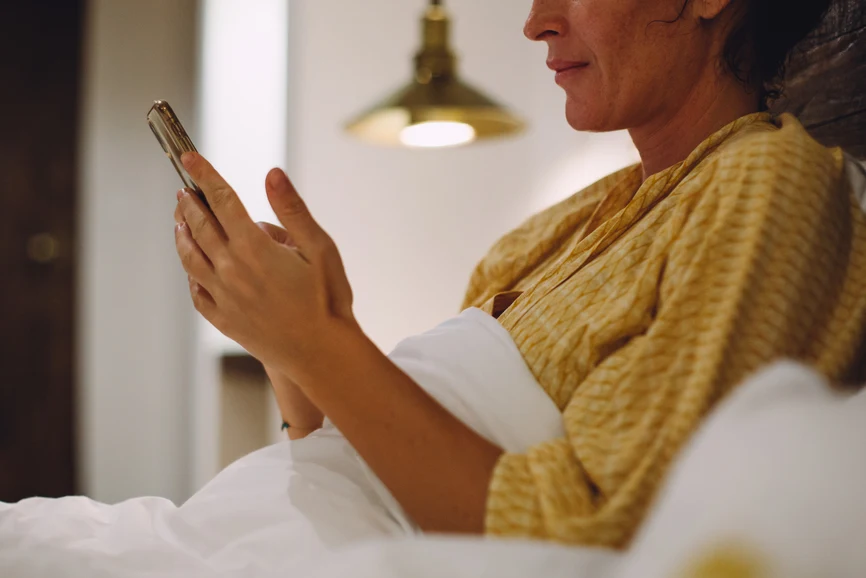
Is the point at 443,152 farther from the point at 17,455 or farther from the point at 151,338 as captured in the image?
the point at 17,455

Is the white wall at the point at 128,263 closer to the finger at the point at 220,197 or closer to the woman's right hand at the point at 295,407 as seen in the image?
the woman's right hand at the point at 295,407

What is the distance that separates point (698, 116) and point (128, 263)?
266 centimetres

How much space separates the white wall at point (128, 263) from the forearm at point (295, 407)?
2307mm

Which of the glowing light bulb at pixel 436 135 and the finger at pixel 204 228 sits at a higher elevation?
the glowing light bulb at pixel 436 135

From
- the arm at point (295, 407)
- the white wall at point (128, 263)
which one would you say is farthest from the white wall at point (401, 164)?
the arm at point (295, 407)

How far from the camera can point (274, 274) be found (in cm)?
54

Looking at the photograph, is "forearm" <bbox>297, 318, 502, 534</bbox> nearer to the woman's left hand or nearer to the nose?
the woman's left hand

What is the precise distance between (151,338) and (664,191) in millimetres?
2689

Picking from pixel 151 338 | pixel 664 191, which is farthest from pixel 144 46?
pixel 664 191

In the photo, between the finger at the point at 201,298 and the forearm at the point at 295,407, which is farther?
the forearm at the point at 295,407

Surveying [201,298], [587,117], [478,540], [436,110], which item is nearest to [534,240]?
[587,117]

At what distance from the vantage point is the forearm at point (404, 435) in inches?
20.6

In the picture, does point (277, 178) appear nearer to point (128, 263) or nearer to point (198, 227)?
point (198, 227)

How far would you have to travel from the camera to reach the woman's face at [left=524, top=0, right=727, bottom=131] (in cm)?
78
